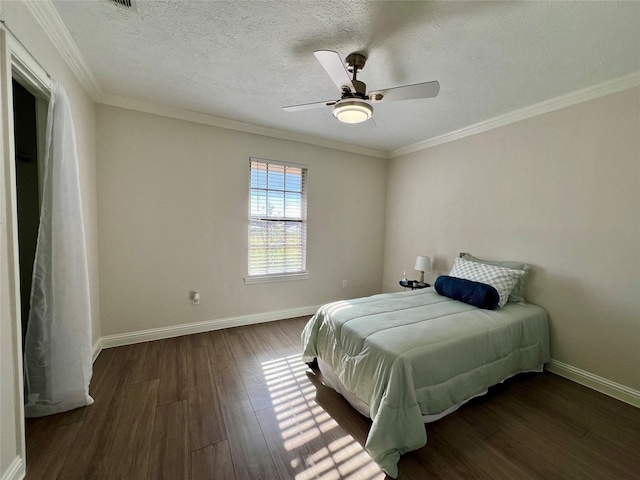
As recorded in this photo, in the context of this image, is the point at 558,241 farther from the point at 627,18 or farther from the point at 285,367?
the point at 285,367

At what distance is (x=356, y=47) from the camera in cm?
177

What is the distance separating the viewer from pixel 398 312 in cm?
219

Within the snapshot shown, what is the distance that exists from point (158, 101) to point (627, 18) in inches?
143

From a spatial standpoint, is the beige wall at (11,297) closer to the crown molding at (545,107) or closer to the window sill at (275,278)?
the window sill at (275,278)

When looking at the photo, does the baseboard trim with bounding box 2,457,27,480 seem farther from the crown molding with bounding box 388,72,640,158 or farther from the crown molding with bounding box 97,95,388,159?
the crown molding with bounding box 388,72,640,158

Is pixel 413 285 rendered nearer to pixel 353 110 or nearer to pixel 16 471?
pixel 353 110

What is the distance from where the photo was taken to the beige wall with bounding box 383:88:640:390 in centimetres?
208

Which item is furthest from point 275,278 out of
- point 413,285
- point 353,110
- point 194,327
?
point 353,110

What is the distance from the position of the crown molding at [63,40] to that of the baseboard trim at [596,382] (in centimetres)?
464

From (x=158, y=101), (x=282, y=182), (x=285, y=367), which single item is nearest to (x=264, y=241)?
(x=282, y=182)

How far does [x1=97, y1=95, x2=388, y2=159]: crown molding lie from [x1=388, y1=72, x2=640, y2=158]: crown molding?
1244 mm

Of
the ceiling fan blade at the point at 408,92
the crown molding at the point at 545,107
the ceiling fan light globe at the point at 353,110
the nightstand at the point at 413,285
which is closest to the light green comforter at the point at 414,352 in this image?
the nightstand at the point at 413,285

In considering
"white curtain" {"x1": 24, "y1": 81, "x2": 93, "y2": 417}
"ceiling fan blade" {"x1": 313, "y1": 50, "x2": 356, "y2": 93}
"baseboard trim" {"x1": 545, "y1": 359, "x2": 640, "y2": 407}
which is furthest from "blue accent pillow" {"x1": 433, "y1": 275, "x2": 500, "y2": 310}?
"white curtain" {"x1": 24, "y1": 81, "x2": 93, "y2": 417}

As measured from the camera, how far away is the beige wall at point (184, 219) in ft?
8.82
